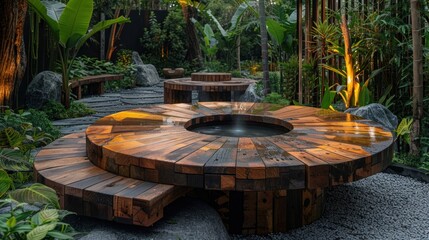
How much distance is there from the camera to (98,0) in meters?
12.8

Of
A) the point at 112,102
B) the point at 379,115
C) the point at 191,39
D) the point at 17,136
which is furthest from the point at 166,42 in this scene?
the point at 17,136

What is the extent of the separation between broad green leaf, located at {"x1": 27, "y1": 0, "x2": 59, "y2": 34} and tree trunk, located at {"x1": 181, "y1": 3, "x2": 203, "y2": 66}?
7472 millimetres

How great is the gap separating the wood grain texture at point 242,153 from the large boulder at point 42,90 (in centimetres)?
386

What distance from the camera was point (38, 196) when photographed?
2.16 metres

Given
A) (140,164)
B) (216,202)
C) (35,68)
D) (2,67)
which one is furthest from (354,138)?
(35,68)

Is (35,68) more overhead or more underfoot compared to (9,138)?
more overhead

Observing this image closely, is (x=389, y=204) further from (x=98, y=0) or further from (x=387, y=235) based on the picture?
(x=98, y=0)

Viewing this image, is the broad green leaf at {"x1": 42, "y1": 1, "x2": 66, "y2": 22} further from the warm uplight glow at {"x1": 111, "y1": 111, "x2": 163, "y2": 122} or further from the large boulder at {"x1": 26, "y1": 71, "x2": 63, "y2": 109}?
the warm uplight glow at {"x1": 111, "y1": 111, "x2": 163, "y2": 122}

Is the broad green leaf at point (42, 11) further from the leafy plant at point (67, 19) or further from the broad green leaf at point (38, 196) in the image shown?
the broad green leaf at point (38, 196)

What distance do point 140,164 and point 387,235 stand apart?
170 centimetres

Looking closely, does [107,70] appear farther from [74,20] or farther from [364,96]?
[364,96]

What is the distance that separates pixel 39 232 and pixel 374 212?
8.21 ft

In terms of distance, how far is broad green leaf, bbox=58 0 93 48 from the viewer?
21.0ft

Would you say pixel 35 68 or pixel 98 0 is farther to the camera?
pixel 98 0
